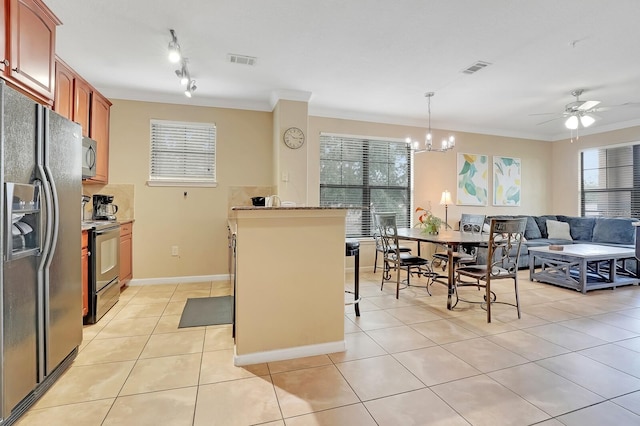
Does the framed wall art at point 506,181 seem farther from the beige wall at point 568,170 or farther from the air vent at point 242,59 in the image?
the air vent at point 242,59

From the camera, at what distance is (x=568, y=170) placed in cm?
645

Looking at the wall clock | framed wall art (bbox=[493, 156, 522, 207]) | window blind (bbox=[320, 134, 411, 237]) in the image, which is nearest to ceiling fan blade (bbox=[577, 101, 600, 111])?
framed wall art (bbox=[493, 156, 522, 207])

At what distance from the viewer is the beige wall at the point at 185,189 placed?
13.8ft

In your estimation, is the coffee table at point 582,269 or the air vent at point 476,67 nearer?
the air vent at point 476,67

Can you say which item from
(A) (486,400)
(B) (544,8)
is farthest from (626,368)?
(B) (544,8)

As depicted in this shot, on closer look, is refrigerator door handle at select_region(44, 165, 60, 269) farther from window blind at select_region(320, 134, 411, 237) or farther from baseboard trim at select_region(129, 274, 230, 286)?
window blind at select_region(320, 134, 411, 237)

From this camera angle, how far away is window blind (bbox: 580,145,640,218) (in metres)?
5.58

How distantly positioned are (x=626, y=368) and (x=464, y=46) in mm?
2907

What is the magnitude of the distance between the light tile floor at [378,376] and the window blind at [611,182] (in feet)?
12.1

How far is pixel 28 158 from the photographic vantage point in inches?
67.9

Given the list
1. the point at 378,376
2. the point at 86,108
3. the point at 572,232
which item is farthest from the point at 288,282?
the point at 572,232

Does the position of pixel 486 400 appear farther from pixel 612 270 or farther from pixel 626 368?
pixel 612 270

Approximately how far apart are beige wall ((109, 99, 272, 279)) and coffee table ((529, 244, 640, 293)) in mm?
4217

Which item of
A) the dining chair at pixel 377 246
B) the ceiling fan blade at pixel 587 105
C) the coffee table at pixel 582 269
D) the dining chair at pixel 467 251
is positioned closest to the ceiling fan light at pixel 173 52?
the dining chair at pixel 377 246
